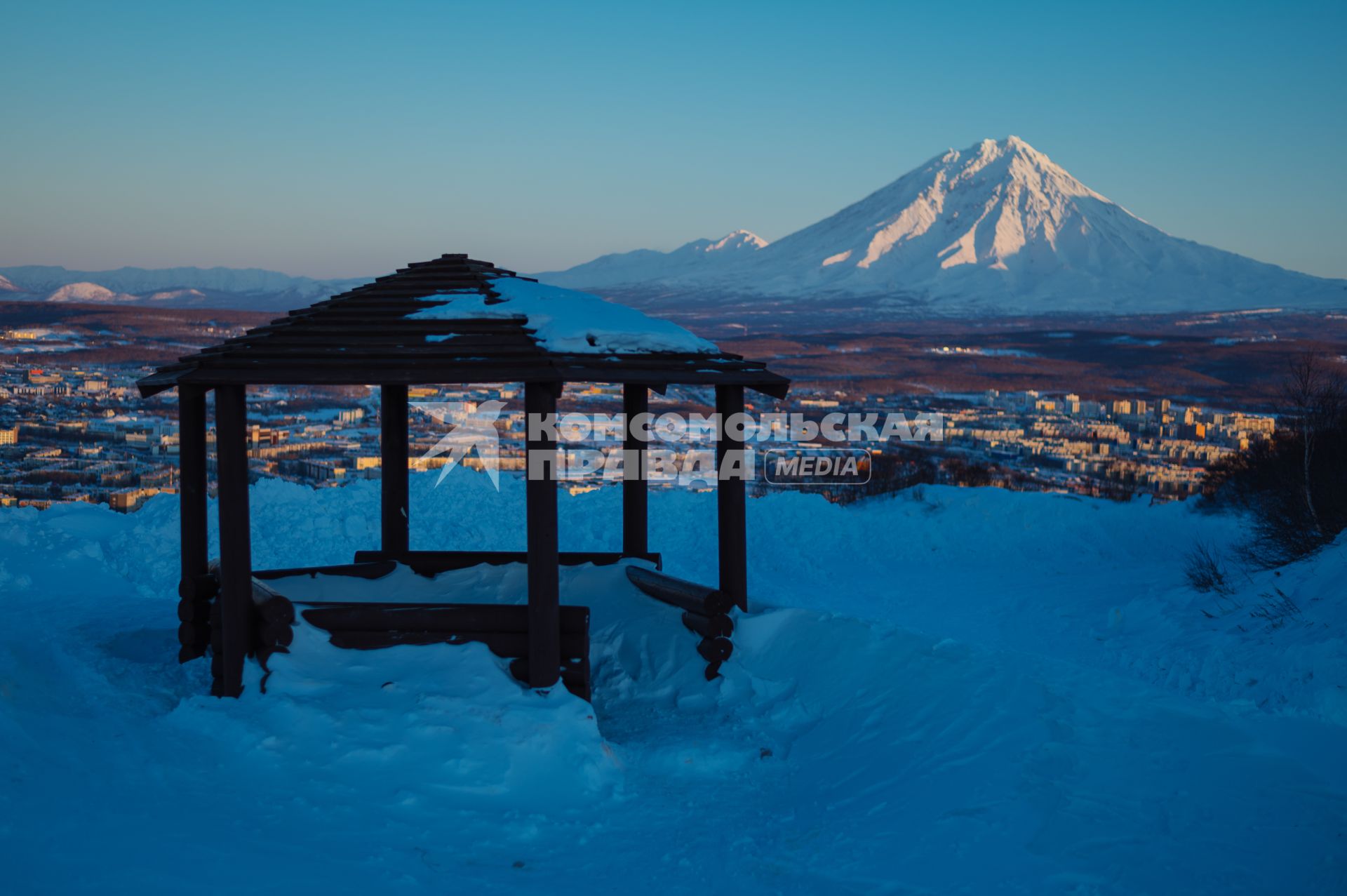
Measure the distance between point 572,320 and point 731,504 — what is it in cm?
187

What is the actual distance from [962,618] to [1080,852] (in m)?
7.09

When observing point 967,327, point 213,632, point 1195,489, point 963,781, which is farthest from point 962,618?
point 967,327

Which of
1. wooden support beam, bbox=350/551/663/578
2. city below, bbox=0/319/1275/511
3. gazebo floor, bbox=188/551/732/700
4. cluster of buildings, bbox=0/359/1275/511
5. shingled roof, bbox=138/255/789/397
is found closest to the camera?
shingled roof, bbox=138/255/789/397

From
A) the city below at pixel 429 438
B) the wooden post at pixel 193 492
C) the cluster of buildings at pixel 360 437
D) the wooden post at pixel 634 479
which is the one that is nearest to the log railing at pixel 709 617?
the wooden post at pixel 634 479

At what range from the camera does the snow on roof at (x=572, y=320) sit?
21.3 feet

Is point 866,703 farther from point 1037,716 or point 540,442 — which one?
point 540,442

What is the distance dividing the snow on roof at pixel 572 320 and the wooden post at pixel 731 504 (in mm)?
433

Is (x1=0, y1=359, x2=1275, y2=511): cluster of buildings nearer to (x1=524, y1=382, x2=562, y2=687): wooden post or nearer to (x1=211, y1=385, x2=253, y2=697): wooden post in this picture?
(x1=211, y1=385, x2=253, y2=697): wooden post

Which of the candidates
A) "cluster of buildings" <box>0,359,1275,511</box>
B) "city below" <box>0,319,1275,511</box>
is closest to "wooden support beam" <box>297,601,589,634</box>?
"city below" <box>0,319,1275,511</box>

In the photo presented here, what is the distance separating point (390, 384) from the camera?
6.28 meters

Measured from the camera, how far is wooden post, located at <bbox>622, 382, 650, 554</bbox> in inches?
360

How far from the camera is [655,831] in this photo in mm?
5148

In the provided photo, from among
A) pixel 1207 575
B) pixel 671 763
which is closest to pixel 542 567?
pixel 671 763

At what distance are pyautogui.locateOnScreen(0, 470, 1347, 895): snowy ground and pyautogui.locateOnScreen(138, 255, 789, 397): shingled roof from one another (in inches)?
67.4
